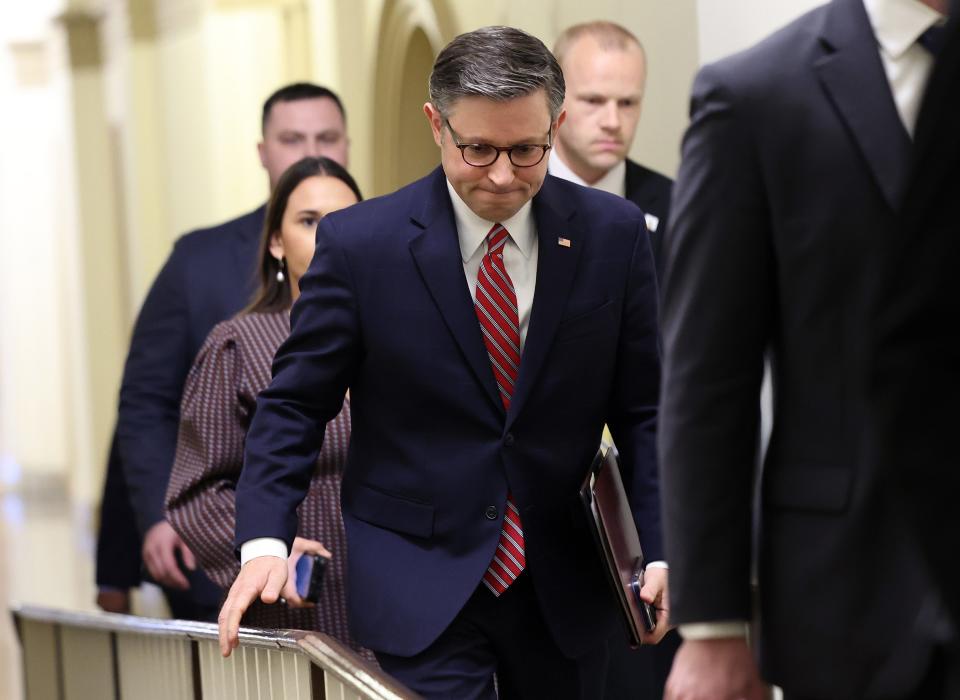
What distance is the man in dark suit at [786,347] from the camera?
2.59m

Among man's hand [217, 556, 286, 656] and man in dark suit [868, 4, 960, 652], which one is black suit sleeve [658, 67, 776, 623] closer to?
man in dark suit [868, 4, 960, 652]

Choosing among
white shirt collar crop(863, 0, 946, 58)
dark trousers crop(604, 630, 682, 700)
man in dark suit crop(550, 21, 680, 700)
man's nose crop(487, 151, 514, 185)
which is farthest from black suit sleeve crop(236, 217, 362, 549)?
man in dark suit crop(550, 21, 680, 700)

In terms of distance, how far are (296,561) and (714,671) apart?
189 centimetres

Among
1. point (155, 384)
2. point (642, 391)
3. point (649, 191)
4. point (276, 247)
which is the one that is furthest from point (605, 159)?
point (642, 391)

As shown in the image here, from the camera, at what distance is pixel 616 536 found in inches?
152

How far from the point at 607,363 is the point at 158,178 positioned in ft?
41.3

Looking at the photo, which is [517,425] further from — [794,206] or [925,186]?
[925,186]

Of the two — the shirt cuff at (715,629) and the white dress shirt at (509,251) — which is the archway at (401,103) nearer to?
the white dress shirt at (509,251)

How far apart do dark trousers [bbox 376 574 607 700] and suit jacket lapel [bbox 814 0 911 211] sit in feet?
5.09

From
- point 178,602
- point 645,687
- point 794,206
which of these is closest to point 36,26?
point 178,602

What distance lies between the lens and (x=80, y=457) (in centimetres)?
1934

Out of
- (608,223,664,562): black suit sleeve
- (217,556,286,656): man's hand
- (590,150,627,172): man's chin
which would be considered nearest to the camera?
(217,556,286,656): man's hand

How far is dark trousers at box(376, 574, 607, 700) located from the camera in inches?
152

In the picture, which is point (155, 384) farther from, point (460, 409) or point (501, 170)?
point (501, 170)
